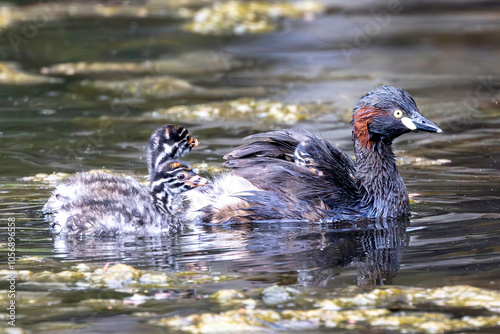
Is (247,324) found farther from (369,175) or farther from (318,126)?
(318,126)

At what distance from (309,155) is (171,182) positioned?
51.9 inches

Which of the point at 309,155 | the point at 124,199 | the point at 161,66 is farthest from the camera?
the point at 161,66

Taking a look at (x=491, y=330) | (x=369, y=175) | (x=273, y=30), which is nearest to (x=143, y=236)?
(x=369, y=175)

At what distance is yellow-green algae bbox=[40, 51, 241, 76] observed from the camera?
54.3 ft

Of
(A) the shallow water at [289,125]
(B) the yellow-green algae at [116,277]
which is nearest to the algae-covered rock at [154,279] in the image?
(B) the yellow-green algae at [116,277]

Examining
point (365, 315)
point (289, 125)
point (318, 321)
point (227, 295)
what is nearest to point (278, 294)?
point (227, 295)

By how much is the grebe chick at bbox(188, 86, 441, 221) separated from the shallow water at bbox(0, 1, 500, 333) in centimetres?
24

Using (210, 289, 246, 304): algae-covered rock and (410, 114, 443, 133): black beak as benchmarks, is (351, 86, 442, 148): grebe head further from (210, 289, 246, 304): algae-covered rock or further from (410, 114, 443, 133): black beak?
(210, 289, 246, 304): algae-covered rock

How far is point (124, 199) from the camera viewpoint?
7.67 meters

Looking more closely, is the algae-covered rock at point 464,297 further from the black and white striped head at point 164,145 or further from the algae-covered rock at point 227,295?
the black and white striped head at point 164,145

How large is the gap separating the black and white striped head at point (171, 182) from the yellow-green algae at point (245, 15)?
12045mm

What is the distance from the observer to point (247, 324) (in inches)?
207

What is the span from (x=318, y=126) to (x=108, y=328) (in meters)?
7.66

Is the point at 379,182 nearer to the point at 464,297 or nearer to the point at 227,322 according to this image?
the point at 464,297
